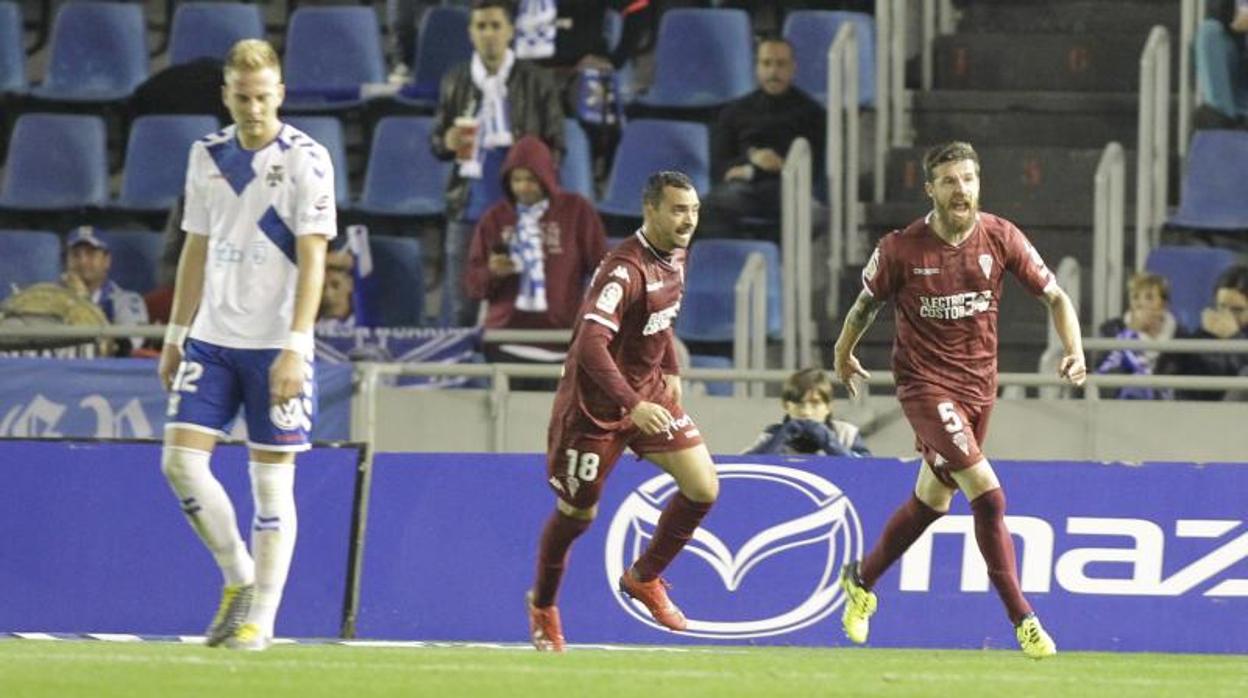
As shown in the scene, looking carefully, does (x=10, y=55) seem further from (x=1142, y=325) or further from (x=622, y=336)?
(x=622, y=336)

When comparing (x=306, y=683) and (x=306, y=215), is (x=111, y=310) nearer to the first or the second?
(x=306, y=215)

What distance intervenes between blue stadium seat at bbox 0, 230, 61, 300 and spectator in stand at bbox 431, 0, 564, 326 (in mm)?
2795

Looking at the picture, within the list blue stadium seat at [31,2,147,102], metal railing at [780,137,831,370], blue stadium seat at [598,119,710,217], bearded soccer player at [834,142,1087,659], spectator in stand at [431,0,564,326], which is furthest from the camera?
blue stadium seat at [31,2,147,102]

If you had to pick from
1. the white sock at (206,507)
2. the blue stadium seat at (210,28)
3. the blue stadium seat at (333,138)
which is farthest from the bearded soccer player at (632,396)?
the blue stadium seat at (210,28)

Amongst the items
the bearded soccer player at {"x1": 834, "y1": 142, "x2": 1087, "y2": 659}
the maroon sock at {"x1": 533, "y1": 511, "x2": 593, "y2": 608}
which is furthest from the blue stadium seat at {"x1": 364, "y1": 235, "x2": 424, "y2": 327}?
the bearded soccer player at {"x1": 834, "y1": 142, "x2": 1087, "y2": 659}

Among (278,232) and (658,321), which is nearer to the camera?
(278,232)

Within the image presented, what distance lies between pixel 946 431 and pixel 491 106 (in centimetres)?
557

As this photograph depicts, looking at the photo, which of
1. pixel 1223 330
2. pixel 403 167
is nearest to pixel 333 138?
pixel 403 167

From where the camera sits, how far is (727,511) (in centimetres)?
1359

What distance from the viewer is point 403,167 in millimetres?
18297

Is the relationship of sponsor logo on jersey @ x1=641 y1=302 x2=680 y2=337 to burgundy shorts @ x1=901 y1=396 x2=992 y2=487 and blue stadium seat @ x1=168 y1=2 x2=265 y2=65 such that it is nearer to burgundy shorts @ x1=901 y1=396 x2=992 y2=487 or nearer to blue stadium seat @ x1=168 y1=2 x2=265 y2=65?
burgundy shorts @ x1=901 y1=396 x2=992 y2=487

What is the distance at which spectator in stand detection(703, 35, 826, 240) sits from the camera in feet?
55.7

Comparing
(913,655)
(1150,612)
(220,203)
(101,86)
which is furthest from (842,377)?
(101,86)

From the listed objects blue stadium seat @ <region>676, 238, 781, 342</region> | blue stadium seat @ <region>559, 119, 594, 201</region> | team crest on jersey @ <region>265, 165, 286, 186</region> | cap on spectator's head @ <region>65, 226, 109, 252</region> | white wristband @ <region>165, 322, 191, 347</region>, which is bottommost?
blue stadium seat @ <region>676, 238, 781, 342</region>
